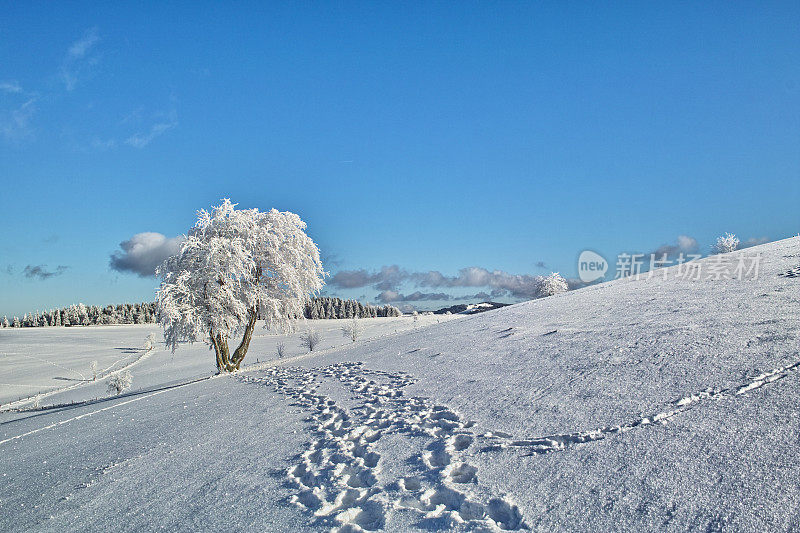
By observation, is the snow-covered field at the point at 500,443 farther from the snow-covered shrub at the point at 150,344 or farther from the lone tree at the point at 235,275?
the snow-covered shrub at the point at 150,344

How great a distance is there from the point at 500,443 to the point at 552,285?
40892 millimetres

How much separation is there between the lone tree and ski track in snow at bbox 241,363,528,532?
37.5 feet

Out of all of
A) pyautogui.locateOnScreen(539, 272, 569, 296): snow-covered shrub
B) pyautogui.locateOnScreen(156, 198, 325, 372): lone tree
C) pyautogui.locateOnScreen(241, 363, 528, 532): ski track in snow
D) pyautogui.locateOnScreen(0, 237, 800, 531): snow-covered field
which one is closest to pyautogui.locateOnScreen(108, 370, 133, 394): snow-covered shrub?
pyautogui.locateOnScreen(156, 198, 325, 372): lone tree

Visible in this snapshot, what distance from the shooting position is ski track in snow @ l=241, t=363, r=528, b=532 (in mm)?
3784

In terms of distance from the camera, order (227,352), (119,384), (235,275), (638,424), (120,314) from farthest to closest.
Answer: (120,314), (119,384), (227,352), (235,275), (638,424)

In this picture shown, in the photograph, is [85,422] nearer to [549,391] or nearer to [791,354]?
[549,391]

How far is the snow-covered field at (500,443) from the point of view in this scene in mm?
3645

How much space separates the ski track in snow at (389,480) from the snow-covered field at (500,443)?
0.03 metres

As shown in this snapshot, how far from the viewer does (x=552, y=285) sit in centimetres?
4341

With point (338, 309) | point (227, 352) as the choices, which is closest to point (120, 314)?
point (338, 309)

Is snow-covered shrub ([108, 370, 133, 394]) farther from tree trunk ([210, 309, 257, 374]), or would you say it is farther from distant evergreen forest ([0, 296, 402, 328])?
distant evergreen forest ([0, 296, 402, 328])

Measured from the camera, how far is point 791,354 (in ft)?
18.4

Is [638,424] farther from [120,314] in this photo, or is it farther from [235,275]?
[120,314]

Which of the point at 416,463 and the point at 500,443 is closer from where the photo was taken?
the point at 416,463
